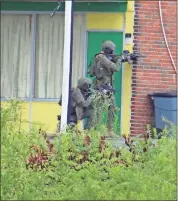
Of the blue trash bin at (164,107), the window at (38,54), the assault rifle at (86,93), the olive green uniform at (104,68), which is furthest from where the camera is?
the window at (38,54)

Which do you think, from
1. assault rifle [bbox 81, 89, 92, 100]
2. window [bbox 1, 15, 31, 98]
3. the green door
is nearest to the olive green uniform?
assault rifle [bbox 81, 89, 92, 100]

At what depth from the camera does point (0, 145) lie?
526cm

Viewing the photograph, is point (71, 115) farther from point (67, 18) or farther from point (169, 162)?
point (169, 162)

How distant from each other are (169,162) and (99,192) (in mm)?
869

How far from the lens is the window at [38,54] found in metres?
15.6

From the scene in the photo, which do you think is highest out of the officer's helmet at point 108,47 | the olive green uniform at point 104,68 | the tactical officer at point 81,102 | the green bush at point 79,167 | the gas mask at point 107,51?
the officer's helmet at point 108,47

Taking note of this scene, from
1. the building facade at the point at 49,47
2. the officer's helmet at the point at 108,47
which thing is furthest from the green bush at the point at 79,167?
the building facade at the point at 49,47

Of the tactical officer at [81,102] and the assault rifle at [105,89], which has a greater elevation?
the assault rifle at [105,89]

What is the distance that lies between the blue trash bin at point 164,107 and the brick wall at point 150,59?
377mm

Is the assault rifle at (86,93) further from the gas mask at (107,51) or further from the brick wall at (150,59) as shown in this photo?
Result: the brick wall at (150,59)

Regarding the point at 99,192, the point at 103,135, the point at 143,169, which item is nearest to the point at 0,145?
the point at 99,192

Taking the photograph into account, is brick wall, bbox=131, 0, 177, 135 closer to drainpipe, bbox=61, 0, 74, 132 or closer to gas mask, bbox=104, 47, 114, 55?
gas mask, bbox=104, 47, 114, 55

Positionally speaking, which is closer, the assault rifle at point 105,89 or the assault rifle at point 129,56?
the assault rifle at point 105,89

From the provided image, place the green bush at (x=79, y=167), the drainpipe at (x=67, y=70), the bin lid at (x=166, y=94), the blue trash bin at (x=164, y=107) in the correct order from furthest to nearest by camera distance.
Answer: the bin lid at (x=166, y=94), the blue trash bin at (x=164, y=107), the drainpipe at (x=67, y=70), the green bush at (x=79, y=167)
